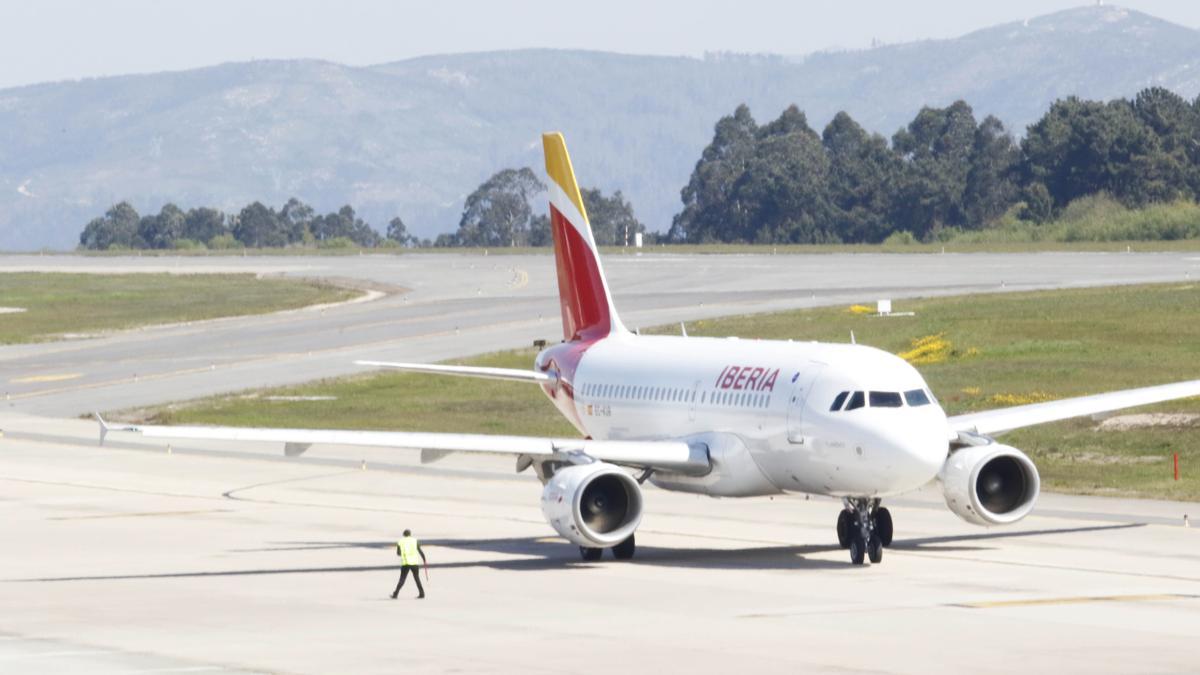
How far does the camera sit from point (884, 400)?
36.1 m

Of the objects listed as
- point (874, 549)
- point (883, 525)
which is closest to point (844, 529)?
point (883, 525)

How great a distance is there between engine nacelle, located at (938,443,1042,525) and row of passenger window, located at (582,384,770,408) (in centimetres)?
372

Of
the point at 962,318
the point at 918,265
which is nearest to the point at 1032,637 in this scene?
the point at 962,318

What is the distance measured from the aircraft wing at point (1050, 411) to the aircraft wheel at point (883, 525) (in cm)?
235

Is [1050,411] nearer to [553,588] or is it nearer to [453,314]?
[553,588]

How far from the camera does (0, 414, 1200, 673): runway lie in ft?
90.5

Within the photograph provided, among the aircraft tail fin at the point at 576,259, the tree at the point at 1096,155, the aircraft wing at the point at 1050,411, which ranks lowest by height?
the aircraft wing at the point at 1050,411

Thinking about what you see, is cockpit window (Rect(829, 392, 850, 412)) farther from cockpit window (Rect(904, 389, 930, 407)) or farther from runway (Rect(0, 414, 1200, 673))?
runway (Rect(0, 414, 1200, 673))

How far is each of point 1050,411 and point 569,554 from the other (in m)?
9.99

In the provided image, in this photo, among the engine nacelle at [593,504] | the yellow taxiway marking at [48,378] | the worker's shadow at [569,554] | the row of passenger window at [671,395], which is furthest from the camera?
the yellow taxiway marking at [48,378]

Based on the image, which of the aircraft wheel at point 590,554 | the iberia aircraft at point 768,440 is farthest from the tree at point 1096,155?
the aircraft wheel at point 590,554

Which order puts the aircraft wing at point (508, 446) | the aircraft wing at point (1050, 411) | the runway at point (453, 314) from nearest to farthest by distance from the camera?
the aircraft wing at point (508, 446) < the aircraft wing at point (1050, 411) < the runway at point (453, 314)

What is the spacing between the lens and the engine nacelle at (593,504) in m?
36.7

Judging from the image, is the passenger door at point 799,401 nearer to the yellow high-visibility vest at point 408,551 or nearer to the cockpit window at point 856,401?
the cockpit window at point 856,401
